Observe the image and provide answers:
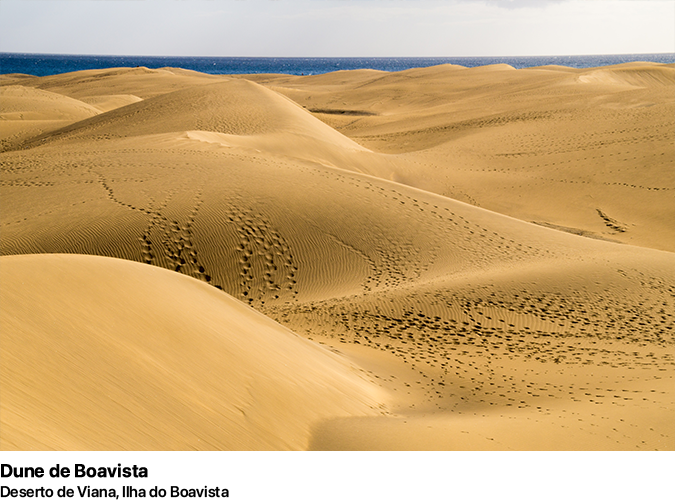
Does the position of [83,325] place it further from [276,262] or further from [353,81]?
[353,81]

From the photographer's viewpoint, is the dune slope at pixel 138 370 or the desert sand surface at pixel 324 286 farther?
the desert sand surface at pixel 324 286

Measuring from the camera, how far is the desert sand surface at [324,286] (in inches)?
159

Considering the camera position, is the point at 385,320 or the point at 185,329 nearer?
the point at 185,329

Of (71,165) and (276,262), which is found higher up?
(71,165)

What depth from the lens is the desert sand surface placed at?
4.04 m

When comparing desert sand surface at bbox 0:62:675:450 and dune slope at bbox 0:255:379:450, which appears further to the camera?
desert sand surface at bbox 0:62:675:450

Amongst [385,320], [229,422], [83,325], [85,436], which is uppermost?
[83,325]

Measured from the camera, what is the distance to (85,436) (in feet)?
10.4

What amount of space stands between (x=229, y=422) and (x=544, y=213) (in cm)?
1757

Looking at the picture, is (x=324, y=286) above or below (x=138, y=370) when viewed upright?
below

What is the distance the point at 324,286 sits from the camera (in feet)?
35.1

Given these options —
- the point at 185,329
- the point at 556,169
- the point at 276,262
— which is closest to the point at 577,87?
the point at 556,169

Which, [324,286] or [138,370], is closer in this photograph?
[138,370]
